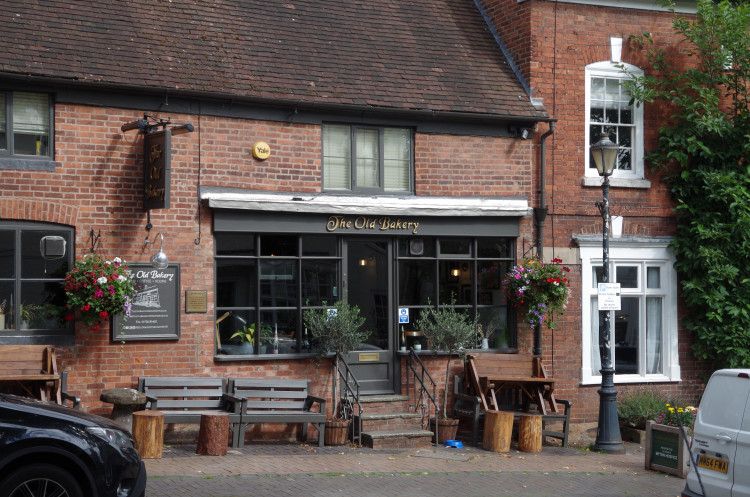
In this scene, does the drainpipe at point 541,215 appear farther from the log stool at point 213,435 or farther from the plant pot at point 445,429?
the log stool at point 213,435

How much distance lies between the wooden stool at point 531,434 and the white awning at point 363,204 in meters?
3.25

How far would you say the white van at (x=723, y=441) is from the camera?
8.42 m

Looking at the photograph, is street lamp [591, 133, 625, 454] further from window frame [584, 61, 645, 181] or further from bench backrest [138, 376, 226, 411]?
bench backrest [138, 376, 226, 411]

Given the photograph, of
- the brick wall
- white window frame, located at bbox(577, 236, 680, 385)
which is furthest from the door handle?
white window frame, located at bbox(577, 236, 680, 385)

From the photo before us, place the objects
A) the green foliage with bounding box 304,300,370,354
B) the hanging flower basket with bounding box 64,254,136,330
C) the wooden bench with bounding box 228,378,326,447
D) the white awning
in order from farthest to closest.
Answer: the green foliage with bounding box 304,300,370,354
the white awning
the wooden bench with bounding box 228,378,326,447
the hanging flower basket with bounding box 64,254,136,330

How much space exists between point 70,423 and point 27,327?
16.1 ft

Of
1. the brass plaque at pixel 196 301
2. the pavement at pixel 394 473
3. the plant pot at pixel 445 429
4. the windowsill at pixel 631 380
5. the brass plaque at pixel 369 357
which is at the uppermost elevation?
the brass plaque at pixel 196 301

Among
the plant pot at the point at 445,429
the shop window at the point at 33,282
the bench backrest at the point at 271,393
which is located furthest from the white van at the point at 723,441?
the shop window at the point at 33,282

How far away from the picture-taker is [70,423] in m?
7.96

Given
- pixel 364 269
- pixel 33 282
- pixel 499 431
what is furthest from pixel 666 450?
pixel 33 282

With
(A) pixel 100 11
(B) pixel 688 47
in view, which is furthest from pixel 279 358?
(B) pixel 688 47

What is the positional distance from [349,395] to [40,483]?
6813 millimetres

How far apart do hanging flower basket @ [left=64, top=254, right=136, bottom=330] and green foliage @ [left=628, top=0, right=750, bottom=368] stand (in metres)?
8.91

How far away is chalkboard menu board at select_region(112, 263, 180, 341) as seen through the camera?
1291 centimetres
